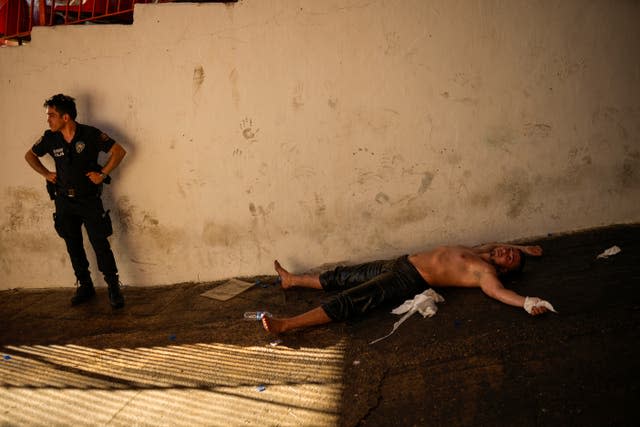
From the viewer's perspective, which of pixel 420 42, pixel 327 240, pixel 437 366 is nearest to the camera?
pixel 437 366

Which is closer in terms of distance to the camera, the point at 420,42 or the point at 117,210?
the point at 420,42

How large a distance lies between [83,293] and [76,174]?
127 centimetres

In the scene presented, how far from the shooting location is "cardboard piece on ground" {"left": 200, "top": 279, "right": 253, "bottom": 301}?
4.75m

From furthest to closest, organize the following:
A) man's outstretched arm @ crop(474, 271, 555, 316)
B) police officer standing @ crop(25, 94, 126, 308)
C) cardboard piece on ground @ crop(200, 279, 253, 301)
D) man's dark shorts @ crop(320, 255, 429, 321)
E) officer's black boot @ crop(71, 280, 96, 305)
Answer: officer's black boot @ crop(71, 280, 96, 305), cardboard piece on ground @ crop(200, 279, 253, 301), police officer standing @ crop(25, 94, 126, 308), man's dark shorts @ crop(320, 255, 429, 321), man's outstretched arm @ crop(474, 271, 555, 316)

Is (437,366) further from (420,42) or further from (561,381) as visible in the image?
(420,42)

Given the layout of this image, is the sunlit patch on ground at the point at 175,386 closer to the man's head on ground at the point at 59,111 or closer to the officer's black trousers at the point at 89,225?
the officer's black trousers at the point at 89,225

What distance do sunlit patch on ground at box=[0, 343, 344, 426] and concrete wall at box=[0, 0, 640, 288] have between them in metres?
1.54

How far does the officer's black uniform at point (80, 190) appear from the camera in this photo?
454cm

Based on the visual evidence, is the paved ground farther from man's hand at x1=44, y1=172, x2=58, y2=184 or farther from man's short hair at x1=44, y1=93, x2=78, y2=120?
man's short hair at x1=44, y1=93, x2=78, y2=120

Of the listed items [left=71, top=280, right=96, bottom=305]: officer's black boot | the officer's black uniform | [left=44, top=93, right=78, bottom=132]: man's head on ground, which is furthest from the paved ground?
[left=44, top=93, right=78, bottom=132]: man's head on ground

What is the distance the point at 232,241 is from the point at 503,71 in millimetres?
3230

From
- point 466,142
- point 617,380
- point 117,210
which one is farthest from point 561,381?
point 117,210

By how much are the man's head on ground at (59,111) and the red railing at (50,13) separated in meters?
1.04

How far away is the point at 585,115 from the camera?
4.94 m
